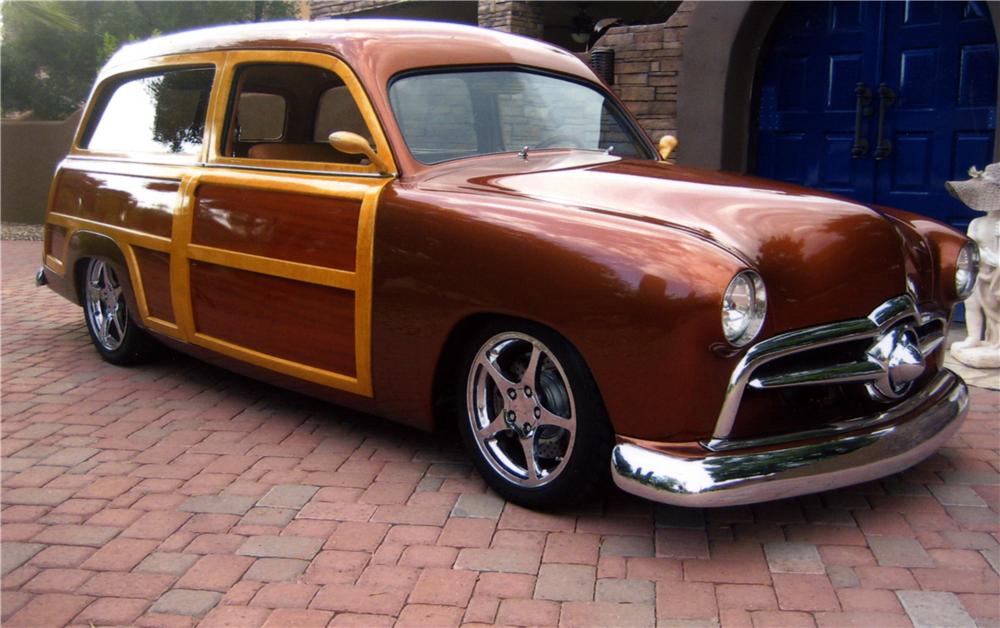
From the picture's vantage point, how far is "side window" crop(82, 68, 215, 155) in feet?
15.7

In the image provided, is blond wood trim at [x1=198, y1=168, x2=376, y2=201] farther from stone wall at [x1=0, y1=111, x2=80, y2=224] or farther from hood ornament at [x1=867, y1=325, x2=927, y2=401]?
stone wall at [x1=0, y1=111, x2=80, y2=224]

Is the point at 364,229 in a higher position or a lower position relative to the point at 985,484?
higher

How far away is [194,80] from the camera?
4855mm

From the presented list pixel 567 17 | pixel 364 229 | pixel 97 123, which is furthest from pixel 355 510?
pixel 567 17

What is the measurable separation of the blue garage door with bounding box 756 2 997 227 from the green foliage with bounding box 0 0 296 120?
12.4 meters

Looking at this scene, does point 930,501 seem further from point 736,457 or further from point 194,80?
point 194,80

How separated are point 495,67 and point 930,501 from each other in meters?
2.47

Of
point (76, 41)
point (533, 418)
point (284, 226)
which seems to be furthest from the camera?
point (76, 41)

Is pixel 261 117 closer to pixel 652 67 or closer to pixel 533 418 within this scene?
pixel 533 418

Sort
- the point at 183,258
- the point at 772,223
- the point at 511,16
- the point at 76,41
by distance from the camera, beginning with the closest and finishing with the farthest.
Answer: the point at 772,223 < the point at 183,258 < the point at 511,16 < the point at 76,41

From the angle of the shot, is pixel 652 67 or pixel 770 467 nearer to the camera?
pixel 770 467

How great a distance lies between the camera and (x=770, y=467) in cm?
293

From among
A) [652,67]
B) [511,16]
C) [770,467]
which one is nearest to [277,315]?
[770,467]

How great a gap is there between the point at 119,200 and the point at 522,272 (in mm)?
2831
